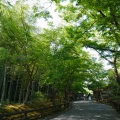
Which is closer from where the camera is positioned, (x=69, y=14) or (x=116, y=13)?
(x=116, y=13)

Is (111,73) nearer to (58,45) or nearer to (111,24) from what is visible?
(58,45)

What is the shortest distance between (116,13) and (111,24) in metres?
1.69

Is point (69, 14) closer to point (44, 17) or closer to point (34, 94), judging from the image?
point (44, 17)

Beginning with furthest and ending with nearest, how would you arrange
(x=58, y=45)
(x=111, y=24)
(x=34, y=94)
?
(x=34, y=94) → (x=58, y=45) → (x=111, y=24)

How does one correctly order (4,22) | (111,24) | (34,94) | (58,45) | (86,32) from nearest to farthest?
(111,24)
(86,32)
(4,22)
(58,45)
(34,94)

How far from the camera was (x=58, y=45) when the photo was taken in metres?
22.9

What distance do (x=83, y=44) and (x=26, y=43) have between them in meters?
7.26

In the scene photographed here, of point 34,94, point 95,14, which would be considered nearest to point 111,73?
point 34,94

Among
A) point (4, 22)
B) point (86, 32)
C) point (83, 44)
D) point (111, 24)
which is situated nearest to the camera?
point (111, 24)

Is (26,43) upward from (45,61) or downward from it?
upward

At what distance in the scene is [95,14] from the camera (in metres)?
12.8

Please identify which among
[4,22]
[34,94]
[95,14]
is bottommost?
[34,94]

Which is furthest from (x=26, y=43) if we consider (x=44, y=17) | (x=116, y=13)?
(x=116, y=13)

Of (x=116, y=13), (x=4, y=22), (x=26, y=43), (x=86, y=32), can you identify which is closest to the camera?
(x=116, y=13)
